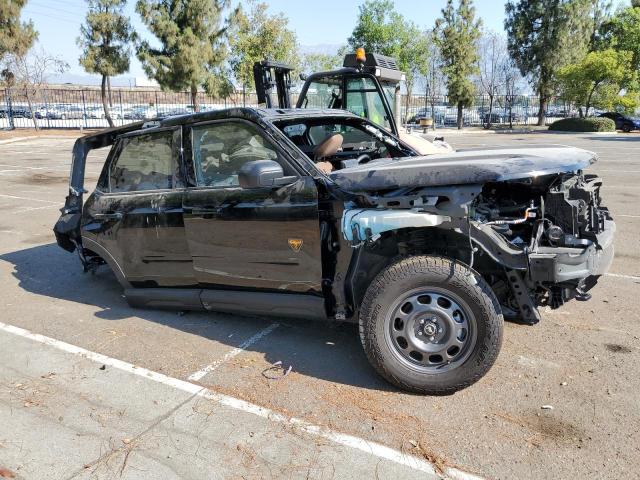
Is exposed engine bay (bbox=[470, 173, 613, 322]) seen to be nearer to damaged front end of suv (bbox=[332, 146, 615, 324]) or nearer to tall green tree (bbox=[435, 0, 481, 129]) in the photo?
damaged front end of suv (bbox=[332, 146, 615, 324])

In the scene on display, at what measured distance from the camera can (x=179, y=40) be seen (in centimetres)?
3497

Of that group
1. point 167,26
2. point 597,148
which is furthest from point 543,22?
point 167,26

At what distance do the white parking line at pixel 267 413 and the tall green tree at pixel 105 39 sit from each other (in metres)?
33.9

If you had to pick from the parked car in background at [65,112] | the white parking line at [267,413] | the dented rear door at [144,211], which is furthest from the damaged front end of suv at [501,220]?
the parked car in background at [65,112]

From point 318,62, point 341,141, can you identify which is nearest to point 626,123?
point 318,62

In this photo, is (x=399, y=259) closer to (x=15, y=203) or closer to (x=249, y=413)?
(x=249, y=413)

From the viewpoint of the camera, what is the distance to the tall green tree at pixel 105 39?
34562 millimetres

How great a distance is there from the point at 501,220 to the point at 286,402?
1.78 meters

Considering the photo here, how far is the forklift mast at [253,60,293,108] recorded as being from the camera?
8539 mm

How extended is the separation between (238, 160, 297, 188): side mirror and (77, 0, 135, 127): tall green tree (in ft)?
114

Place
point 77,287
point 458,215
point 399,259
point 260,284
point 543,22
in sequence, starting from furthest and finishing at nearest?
point 543,22 → point 77,287 → point 260,284 → point 399,259 → point 458,215

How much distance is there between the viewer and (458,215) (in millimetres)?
3250

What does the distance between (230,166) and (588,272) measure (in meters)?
2.62

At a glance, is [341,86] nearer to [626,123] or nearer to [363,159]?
[363,159]
